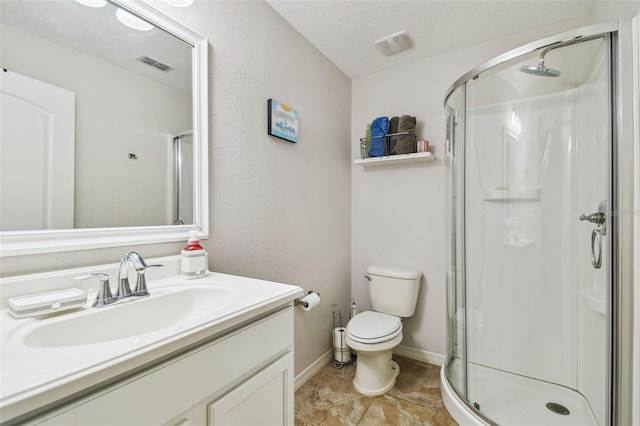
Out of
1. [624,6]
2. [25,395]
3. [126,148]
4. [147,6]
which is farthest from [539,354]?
[147,6]

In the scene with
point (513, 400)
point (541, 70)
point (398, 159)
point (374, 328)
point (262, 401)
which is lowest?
point (513, 400)

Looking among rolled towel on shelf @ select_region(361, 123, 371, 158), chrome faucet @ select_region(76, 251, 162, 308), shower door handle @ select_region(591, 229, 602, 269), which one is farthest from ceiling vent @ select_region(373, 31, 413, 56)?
chrome faucet @ select_region(76, 251, 162, 308)

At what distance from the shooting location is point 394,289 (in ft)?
7.16

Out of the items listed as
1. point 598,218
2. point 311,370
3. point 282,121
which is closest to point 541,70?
point 598,218

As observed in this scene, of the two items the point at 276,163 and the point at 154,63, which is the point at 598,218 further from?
the point at 154,63

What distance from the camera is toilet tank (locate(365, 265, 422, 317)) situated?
7.08 feet

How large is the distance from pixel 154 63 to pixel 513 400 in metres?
2.38

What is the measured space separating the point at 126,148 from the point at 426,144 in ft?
6.01

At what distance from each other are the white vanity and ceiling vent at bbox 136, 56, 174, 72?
0.78 metres

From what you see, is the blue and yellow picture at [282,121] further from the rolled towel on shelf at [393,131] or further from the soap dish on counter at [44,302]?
the soap dish on counter at [44,302]

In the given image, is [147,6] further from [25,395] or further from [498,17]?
[498,17]

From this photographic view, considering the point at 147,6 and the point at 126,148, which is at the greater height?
A: the point at 147,6

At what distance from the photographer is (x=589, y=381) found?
4.99 ft

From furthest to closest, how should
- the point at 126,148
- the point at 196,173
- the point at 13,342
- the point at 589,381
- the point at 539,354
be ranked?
the point at 539,354 → the point at 589,381 → the point at 196,173 → the point at 126,148 → the point at 13,342
